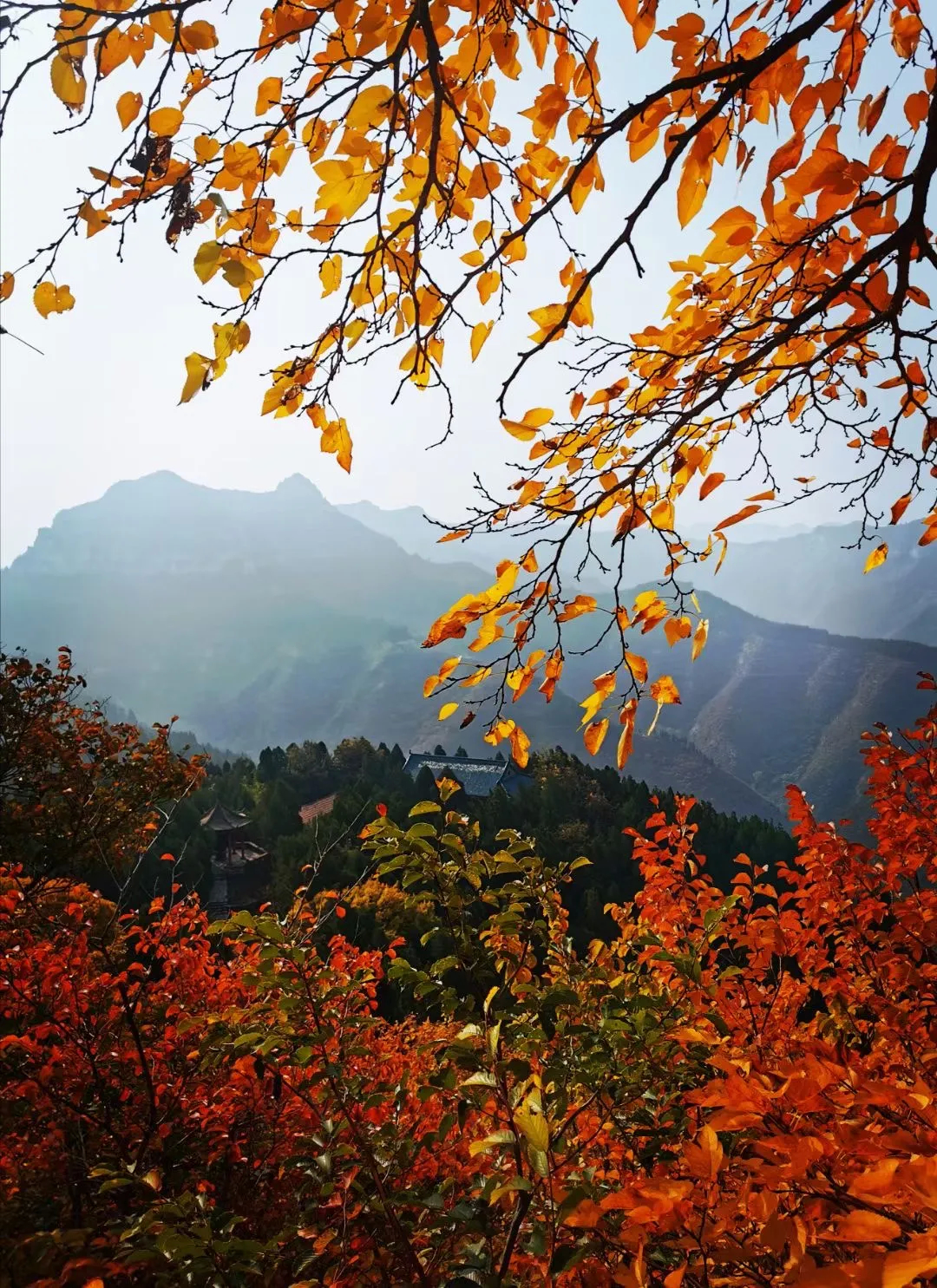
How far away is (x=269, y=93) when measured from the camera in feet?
A: 5.40

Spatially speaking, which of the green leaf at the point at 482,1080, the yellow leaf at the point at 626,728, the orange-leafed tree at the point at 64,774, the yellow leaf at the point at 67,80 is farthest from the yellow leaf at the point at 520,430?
the orange-leafed tree at the point at 64,774

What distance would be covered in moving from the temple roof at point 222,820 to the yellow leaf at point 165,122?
80.6 feet

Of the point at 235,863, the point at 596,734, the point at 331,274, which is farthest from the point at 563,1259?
the point at 235,863

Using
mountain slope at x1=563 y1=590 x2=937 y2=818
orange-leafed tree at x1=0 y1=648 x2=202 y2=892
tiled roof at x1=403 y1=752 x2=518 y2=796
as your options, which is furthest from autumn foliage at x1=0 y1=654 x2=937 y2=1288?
mountain slope at x1=563 y1=590 x2=937 y2=818

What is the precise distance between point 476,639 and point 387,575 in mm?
187248

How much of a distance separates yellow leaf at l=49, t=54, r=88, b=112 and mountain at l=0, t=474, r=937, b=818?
81049mm

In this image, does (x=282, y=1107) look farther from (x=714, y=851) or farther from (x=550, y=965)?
(x=714, y=851)

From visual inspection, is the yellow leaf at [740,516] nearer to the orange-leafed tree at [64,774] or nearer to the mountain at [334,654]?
the orange-leafed tree at [64,774]

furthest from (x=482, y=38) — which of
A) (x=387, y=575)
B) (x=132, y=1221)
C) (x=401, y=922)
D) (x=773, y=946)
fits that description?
(x=387, y=575)

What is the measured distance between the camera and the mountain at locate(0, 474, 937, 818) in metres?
94.3

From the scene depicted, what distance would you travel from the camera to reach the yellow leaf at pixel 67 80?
138 cm

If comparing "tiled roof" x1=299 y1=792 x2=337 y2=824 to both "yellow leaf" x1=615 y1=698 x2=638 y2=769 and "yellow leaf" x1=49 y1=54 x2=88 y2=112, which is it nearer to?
"yellow leaf" x1=615 y1=698 x2=638 y2=769

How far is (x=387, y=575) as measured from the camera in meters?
187

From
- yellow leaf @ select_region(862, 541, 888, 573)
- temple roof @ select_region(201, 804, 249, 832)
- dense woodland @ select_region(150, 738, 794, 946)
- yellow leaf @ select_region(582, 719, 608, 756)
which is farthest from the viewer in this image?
temple roof @ select_region(201, 804, 249, 832)
